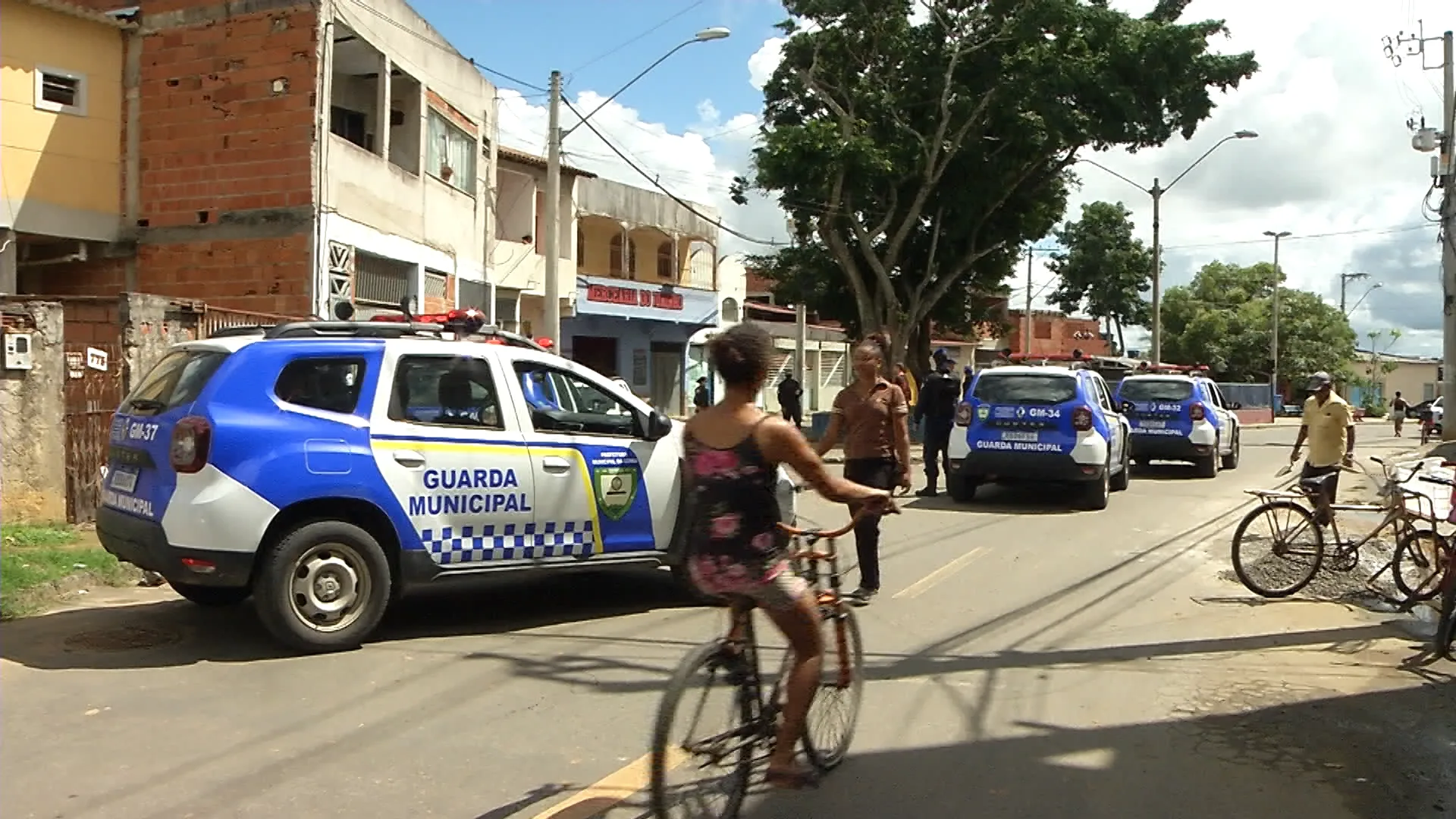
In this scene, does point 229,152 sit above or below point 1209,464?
above

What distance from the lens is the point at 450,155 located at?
20.5 metres

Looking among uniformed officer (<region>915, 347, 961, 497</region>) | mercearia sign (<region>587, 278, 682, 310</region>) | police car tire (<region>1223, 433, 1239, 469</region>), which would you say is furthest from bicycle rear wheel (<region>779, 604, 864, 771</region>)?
mercearia sign (<region>587, 278, 682, 310</region>)

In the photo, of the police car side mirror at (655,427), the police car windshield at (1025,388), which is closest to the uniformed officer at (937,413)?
the police car windshield at (1025,388)

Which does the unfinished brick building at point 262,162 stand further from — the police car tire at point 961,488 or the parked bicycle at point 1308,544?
the parked bicycle at point 1308,544

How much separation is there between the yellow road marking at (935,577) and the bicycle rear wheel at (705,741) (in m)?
4.33

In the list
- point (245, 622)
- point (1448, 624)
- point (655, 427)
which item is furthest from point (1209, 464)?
point (245, 622)

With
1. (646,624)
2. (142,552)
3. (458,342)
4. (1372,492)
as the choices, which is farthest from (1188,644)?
(1372,492)

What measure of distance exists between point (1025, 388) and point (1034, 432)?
60 cm

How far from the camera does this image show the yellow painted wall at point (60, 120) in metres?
15.7

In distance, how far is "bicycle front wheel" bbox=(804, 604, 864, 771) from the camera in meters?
4.34

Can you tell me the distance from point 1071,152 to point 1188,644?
20.3 metres

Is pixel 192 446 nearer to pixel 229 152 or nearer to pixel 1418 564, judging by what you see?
pixel 1418 564

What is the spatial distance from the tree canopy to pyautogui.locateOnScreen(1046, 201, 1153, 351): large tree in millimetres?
5578

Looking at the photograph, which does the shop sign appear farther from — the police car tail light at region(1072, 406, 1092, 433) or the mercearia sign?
the police car tail light at region(1072, 406, 1092, 433)
